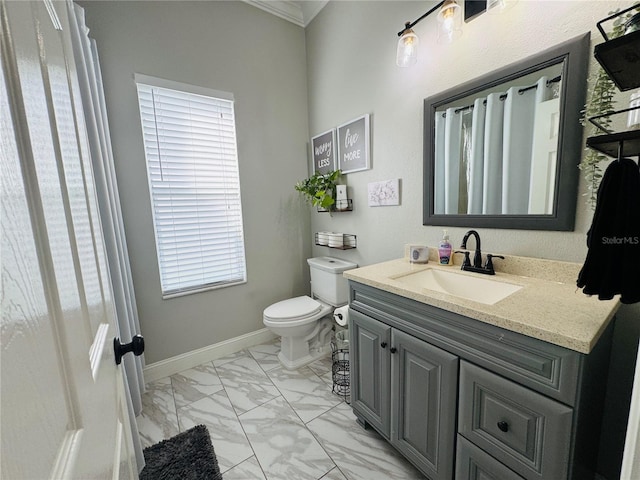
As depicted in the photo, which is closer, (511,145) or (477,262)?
(511,145)

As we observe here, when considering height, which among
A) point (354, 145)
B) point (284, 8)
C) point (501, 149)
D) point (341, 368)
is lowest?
point (341, 368)

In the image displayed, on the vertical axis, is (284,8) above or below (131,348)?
above

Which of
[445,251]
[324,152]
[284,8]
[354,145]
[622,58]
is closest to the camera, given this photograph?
[622,58]

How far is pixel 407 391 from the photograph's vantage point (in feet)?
3.97

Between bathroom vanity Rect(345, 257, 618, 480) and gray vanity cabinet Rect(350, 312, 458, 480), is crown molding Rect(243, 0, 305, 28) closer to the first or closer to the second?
bathroom vanity Rect(345, 257, 618, 480)

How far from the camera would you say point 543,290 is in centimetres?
107

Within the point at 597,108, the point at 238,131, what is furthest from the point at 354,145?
the point at 597,108

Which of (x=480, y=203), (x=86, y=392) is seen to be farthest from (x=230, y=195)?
(x=86, y=392)

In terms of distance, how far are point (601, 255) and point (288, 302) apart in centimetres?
195

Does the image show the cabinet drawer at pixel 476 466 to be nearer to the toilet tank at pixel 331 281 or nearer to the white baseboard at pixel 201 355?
the toilet tank at pixel 331 281

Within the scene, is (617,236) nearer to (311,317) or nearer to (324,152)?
(311,317)

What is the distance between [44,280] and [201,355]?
225 cm

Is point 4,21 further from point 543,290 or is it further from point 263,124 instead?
point 263,124

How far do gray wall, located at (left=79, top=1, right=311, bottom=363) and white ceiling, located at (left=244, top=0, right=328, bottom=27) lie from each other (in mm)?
55
